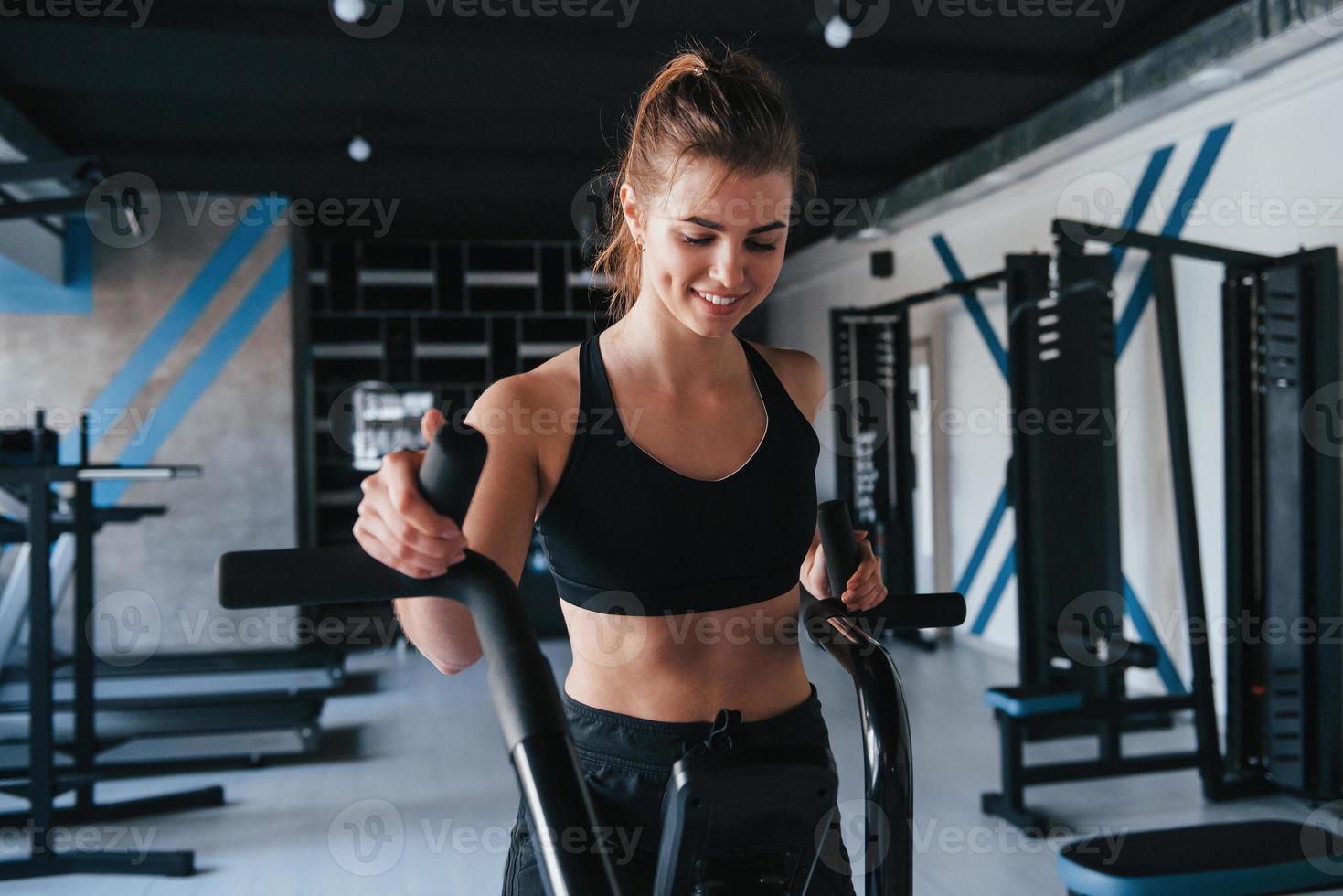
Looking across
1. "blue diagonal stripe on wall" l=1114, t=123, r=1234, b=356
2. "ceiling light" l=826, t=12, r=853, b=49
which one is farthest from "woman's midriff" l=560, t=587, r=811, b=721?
"blue diagonal stripe on wall" l=1114, t=123, r=1234, b=356

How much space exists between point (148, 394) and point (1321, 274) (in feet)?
21.9

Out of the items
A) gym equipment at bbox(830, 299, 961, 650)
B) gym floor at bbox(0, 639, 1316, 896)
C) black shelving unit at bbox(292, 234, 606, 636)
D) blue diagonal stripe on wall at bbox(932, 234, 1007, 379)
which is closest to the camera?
gym floor at bbox(0, 639, 1316, 896)

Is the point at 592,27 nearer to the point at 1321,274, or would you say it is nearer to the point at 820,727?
the point at 1321,274

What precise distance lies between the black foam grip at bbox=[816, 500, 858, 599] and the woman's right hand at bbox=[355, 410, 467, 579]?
46cm

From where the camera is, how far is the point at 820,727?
1233 mm

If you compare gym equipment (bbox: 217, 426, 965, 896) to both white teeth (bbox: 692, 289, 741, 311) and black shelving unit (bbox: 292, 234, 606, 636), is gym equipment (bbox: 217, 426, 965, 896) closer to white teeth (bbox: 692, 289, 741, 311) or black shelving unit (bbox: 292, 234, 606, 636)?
white teeth (bbox: 692, 289, 741, 311)

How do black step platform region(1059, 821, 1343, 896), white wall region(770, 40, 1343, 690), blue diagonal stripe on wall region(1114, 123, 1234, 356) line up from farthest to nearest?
blue diagonal stripe on wall region(1114, 123, 1234, 356) < white wall region(770, 40, 1343, 690) < black step platform region(1059, 821, 1343, 896)

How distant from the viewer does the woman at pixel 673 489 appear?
40.9 inches

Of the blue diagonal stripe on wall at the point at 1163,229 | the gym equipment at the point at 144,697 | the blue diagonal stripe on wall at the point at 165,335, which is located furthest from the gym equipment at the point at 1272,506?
the blue diagonal stripe on wall at the point at 165,335

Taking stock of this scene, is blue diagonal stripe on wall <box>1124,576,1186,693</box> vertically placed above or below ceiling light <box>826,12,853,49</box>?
below

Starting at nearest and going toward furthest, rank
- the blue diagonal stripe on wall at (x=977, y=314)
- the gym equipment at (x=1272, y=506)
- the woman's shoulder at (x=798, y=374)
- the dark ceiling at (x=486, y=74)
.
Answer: the woman's shoulder at (x=798, y=374)
the gym equipment at (x=1272, y=506)
the dark ceiling at (x=486, y=74)
the blue diagonal stripe on wall at (x=977, y=314)

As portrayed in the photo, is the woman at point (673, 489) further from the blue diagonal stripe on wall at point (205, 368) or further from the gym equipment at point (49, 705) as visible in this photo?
the blue diagonal stripe on wall at point (205, 368)

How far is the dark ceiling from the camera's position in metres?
4.35

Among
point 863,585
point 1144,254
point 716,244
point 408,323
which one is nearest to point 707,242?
point 716,244
